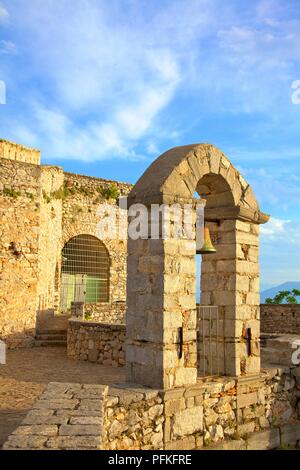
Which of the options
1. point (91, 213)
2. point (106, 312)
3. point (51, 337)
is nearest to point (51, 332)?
point (51, 337)

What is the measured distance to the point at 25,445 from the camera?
347 cm

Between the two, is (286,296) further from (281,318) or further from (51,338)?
(51,338)

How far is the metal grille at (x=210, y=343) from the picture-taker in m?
6.27

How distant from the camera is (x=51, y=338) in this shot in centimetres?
1538

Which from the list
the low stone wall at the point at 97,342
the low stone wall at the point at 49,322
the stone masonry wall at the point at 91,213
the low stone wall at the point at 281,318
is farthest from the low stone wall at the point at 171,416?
the stone masonry wall at the point at 91,213

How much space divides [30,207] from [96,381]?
7612mm


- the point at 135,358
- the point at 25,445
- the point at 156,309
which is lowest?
the point at 25,445

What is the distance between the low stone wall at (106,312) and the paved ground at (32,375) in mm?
3205

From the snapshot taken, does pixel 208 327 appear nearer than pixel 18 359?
Yes

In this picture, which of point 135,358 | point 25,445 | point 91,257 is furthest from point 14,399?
point 91,257

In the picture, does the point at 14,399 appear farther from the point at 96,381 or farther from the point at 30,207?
the point at 30,207

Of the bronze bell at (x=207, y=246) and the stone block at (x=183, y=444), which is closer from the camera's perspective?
the stone block at (x=183, y=444)

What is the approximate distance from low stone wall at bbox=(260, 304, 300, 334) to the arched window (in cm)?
731

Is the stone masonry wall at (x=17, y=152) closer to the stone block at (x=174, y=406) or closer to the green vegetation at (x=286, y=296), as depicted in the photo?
the green vegetation at (x=286, y=296)
